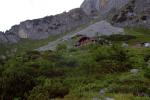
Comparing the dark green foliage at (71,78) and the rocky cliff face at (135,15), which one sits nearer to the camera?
the dark green foliage at (71,78)

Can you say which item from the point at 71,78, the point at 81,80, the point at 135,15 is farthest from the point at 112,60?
the point at 135,15

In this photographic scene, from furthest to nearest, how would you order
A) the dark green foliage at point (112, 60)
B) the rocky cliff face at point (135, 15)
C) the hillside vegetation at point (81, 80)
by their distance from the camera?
the rocky cliff face at point (135, 15) → the dark green foliage at point (112, 60) → the hillside vegetation at point (81, 80)

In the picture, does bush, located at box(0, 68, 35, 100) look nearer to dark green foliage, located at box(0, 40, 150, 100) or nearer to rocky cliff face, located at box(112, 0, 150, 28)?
dark green foliage, located at box(0, 40, 150, 100)

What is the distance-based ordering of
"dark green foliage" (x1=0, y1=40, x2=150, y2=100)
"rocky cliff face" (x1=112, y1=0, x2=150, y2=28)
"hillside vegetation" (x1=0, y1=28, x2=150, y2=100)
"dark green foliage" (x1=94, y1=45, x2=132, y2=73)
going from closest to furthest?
"hillside vegetation" (x1=0, y1=28, x2=150, y2=100) → "dark green foliage" (x1=0, y1=40, x2=150, y2=100) → "dark green foliage" (x1=94, y1=45, x2=132, y2=73) → "rocky cliff face" (x1=112, y1=0, x2=150, y2=28)

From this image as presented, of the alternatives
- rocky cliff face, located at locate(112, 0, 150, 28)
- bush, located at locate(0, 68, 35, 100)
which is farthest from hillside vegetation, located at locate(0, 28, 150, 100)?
rocky cliff face, located at locate(112, 0, 150, 28)

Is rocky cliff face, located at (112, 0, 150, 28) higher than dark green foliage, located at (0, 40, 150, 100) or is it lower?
higher

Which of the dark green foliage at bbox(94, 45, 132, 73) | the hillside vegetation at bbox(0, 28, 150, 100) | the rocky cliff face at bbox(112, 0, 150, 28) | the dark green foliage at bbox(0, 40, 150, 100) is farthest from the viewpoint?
the rocky cliff face at bbox(112, 0, 150, 28)

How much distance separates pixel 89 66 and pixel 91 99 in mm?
15087

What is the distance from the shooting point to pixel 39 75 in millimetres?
28984

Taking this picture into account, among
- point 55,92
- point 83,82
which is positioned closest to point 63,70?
point 83,82

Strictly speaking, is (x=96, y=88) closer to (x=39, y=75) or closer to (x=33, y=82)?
(x=33, y=82)

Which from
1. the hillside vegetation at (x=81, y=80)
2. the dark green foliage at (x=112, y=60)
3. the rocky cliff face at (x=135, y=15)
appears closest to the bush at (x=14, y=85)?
the hillside vegetation at (x=81, y=80)

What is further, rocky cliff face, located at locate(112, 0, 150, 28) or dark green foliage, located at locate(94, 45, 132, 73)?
rocky cliff face, located at locate(112, 0, 150, 28)

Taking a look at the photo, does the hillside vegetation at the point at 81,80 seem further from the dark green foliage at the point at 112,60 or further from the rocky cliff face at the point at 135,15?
the rocky cliff face at the point at 135,15
